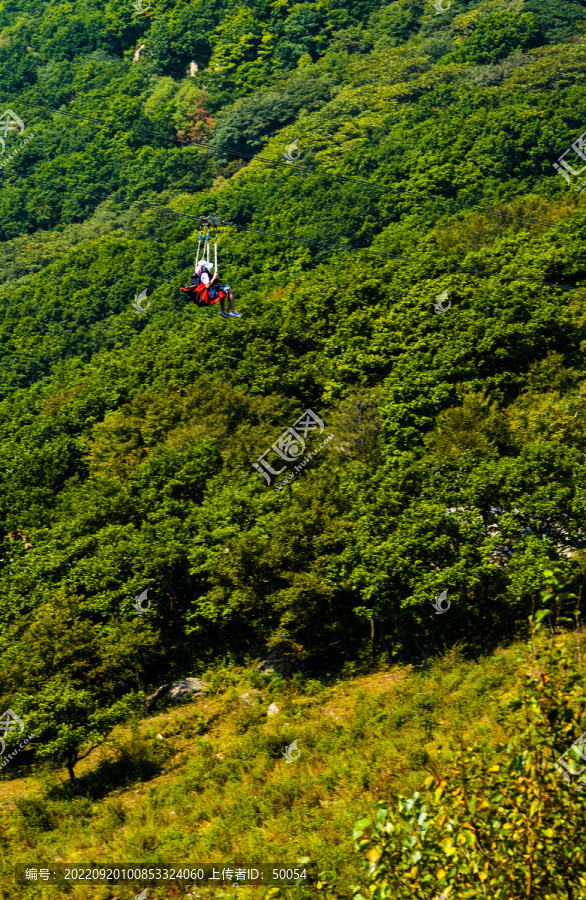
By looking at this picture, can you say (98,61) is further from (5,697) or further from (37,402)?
(5,697)

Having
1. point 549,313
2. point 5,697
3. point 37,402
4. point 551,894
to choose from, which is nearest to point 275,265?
point 37,402

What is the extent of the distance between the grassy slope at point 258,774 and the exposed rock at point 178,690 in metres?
0.81

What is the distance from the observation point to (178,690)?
36.8m

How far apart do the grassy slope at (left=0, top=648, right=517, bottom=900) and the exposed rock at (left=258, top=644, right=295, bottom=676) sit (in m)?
0.75

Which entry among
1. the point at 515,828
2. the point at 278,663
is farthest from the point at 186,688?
the point at 515,828

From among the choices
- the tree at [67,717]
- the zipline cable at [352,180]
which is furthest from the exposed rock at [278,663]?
the zipline cable at [352,180]

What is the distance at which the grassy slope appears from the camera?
78.2 feet

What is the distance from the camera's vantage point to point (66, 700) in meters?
30.1

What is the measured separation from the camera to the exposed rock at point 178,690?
36.6 meters

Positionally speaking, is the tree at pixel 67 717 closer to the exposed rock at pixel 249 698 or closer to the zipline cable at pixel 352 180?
the exposed rock at pixel 249 698

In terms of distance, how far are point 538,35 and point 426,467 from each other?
134624 mm

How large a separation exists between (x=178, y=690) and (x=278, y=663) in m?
4.57

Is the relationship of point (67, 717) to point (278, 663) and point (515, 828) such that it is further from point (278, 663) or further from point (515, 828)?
point (515, 828)

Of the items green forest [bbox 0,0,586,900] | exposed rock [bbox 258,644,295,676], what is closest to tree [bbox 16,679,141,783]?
green forest [bbox 0,0,586,900]
